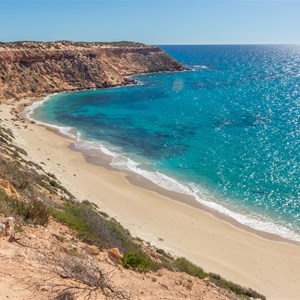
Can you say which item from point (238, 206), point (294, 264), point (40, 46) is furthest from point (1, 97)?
point (294, 264)

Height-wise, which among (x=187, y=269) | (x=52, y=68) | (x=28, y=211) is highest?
(x=52, y=68)

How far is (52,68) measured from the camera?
262 feet

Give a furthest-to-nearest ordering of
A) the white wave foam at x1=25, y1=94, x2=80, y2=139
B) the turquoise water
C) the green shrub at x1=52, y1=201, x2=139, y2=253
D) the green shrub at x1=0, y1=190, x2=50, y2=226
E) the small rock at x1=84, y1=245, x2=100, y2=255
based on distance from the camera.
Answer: the white wave foam at x1=25, y1=94, x2=80, y2=139 < the turquoise water < the green shrub at x1=52, y1=201, x2=139, y2=253 < the green shrub at x1=0, y1=190, x2=50, y2=226 < the small rock at x1=84, y1=245, x2=100, y2=255

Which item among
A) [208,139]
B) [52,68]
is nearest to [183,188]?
[208,139]

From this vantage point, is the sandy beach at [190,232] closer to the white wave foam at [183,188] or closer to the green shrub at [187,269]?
the white wave foam at [183,188]

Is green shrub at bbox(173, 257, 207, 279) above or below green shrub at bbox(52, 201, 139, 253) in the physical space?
below

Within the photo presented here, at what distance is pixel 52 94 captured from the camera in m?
74.2

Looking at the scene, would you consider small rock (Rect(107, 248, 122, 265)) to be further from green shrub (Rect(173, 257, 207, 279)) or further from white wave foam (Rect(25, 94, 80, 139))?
white wave foam (Rect(25, 94, 80, 139))

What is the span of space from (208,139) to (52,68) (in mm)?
51475

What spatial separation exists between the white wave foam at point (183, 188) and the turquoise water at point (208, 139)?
8 centimetres

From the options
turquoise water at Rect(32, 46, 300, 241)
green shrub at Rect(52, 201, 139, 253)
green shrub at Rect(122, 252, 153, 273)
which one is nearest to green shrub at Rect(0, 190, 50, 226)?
green shrub at Rect(52, 201, 139, 253)

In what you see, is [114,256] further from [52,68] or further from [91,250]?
[52,68]

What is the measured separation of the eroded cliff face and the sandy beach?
4251cm

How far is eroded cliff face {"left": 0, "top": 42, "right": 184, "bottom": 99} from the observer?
231 ft
